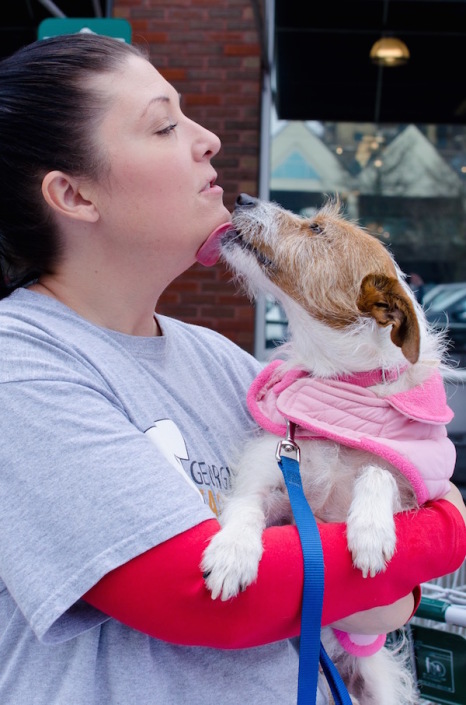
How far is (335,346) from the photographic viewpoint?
74.9 inches

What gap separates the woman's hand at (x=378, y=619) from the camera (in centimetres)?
149

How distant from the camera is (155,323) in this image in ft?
5.83

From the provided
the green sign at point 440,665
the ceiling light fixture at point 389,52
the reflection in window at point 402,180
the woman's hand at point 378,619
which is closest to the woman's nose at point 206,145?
the woman's hand at point 378,619

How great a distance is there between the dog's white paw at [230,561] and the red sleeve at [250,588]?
17 millimetres

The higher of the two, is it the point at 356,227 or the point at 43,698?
the point at 356,227

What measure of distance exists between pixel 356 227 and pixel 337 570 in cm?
118

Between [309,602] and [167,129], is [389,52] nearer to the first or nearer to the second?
[167,129]

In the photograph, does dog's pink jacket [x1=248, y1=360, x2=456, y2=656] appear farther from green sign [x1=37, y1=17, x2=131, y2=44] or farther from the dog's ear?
green sign [x1=37, y1=17, x2=131, y2=44]

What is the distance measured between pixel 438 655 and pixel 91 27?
3.74m

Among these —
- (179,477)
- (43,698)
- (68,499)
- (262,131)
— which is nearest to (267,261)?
(179,477)

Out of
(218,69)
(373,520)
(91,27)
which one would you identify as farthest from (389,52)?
(373,520)

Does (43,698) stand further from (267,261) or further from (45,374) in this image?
(267,261)

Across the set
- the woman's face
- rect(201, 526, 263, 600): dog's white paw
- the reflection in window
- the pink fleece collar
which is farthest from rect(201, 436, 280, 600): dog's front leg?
the reflection in window

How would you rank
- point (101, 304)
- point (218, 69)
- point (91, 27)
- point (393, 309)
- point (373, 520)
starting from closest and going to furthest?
point (373, 520), point (101, 304), point (393, 309), point (91, 27), point (218, 69)
